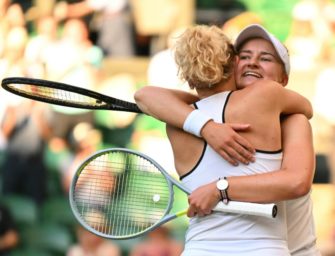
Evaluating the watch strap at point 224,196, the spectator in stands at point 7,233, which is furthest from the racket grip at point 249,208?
the spectator in stands at point 7,233

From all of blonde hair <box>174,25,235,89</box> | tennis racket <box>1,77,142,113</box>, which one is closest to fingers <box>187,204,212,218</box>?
blonde hair <box>174,25,235,89</box>

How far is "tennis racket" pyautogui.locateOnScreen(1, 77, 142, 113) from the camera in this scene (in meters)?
3.50

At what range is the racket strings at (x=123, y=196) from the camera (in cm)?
346

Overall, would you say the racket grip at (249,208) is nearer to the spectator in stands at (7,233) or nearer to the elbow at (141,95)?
the elbow at (141,95)

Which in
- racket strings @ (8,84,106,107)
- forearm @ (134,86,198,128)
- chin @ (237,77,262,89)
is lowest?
forearm @ (134,86,198,128)

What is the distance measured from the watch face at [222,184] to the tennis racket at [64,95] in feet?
1.68

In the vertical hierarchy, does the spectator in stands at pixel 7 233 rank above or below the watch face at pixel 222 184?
above

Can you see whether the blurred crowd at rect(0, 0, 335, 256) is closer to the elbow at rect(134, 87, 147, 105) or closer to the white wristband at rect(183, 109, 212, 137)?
the elbow at rect(134, 87, 147, 105)

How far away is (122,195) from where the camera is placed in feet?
11.8

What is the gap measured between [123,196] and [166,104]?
19.7 inches

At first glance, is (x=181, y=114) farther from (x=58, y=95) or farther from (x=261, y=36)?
(x=58, y=95)

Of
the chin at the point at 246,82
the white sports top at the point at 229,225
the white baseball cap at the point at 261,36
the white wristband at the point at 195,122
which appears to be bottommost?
the white sports top at the point at 229,225

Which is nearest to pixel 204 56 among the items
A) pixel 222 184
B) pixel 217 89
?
pixel 217 89

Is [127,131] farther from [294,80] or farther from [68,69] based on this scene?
[294,80]
